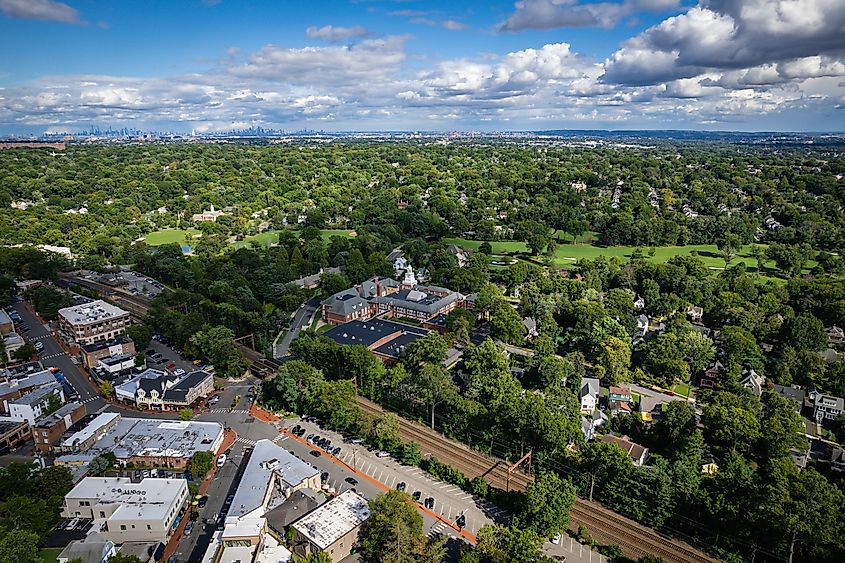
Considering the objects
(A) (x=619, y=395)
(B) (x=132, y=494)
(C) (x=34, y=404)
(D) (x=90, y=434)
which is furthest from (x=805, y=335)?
(C) (x=34, y=404)

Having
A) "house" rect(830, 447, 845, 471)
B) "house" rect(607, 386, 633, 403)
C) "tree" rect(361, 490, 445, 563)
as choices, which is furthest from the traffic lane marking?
"house" rect(830, 447, 845, 471)

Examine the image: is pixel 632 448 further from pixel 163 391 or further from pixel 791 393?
pixel 163 391

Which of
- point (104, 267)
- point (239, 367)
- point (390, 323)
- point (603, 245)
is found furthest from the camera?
point (603, 245)

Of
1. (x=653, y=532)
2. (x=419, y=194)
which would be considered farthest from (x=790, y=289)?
(x=419, y=194)

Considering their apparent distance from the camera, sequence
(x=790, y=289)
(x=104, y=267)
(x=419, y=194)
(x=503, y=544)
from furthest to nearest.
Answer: (x=419, y=194)
(x=104, y=267)
(x=790, y=289)
(x=503, y=544)

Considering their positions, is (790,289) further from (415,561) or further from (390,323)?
(415,561)

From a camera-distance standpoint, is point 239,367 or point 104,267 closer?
point 239,367

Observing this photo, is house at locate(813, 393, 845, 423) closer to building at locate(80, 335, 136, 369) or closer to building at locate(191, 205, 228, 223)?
building at locate(80, 335, 136, 369)
